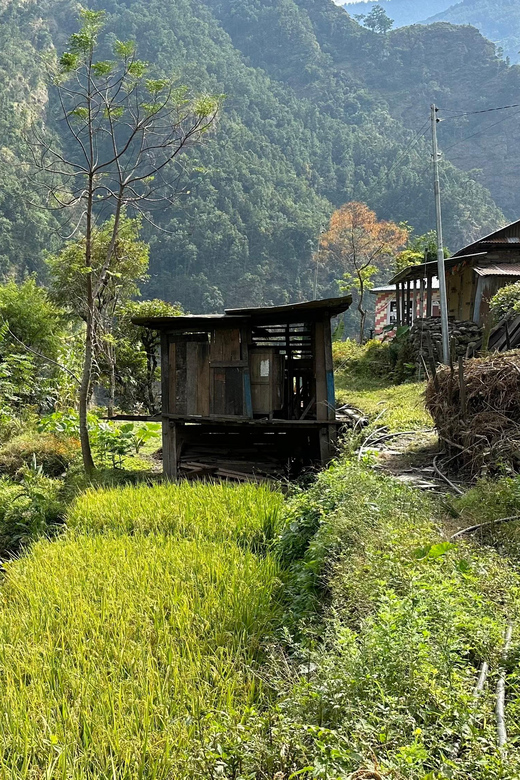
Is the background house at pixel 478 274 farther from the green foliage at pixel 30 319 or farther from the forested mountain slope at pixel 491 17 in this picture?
the forested mountain slope at pixel 491 17

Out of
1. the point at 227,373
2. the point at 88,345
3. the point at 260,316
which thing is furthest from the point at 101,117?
the point at 227,373

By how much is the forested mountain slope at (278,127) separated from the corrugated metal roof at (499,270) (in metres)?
18.5

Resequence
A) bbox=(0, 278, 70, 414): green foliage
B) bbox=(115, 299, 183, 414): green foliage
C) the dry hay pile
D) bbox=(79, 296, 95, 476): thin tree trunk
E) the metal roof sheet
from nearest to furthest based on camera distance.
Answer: the dry hay pile
the metal roof sheet
bbox=(79, 296, 95, 476): thin tree trunk
bbox=(0, 278, 70, 414): green foliage
bbox=(115, 299, 183, 414): green foliage

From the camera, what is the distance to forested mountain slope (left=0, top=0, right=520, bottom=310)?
47.9m

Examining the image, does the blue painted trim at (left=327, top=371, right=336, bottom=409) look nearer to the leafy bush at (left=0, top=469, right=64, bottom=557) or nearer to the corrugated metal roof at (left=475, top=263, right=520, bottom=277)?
the leafy bush at (left=0, top=469, right=64, bottom=557)

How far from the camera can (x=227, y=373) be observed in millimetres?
9766

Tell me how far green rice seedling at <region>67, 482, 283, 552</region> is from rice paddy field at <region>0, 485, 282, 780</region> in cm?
2

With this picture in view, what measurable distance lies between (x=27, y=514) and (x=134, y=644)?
561cm

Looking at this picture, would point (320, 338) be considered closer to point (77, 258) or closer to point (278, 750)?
point (278, 750)

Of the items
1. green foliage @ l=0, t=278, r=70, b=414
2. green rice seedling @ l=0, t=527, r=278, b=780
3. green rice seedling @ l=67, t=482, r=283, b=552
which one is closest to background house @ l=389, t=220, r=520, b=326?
green rice seedling @ l=67, t=482, r=283, b=552

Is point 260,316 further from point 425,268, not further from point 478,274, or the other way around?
point 425,268

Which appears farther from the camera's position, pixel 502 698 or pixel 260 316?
pixel 260 316

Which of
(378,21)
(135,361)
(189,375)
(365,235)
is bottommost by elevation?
(189,375)

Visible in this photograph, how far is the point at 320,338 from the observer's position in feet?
31.5
